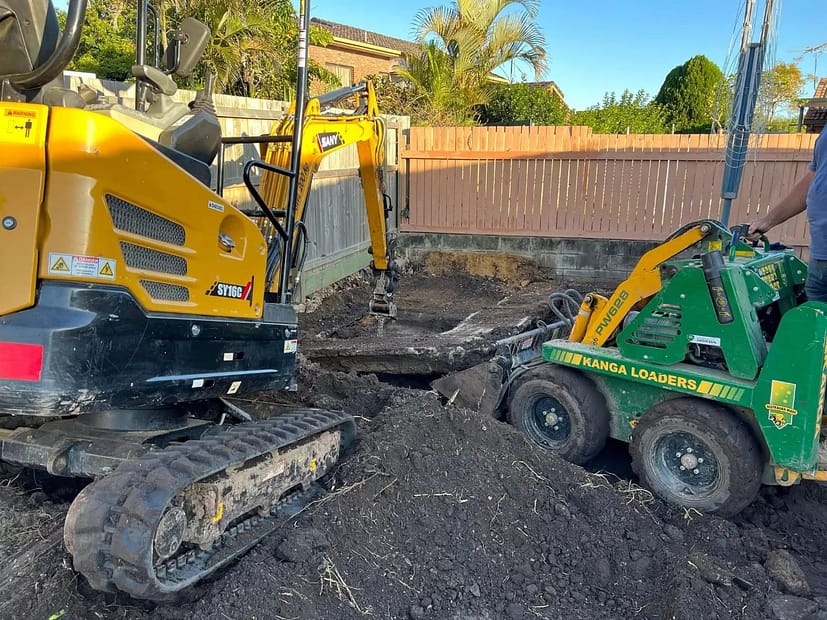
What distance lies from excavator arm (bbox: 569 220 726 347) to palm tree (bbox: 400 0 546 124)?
1237 cm

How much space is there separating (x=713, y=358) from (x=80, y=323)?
11.5ft

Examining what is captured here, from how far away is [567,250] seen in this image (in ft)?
37.1

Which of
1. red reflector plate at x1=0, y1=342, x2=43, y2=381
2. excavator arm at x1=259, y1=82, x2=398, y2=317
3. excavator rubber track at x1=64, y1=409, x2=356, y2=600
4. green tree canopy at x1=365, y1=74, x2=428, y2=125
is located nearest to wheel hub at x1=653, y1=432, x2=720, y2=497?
excavator rubber track at x1=64, y1=409, x2=356, y2=600

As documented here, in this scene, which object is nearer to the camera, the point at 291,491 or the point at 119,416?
the point at 119,416

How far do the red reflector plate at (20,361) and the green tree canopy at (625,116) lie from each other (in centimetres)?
1908

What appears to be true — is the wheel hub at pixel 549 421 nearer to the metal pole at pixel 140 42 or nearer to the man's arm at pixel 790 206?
the man's arm at pixel 790 206

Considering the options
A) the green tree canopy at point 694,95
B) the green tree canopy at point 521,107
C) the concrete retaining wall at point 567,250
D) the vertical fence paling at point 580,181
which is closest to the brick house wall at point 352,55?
the green tree canopy at point 521,107

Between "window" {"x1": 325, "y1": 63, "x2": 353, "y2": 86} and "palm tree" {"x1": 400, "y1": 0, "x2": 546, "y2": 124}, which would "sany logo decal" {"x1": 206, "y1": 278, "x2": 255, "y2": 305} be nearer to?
"palm tree" {"x1": 400, "y1": 0, "x2": 546, "y2": 124}

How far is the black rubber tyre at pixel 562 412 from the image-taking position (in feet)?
15.2

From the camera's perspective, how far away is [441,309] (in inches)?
344

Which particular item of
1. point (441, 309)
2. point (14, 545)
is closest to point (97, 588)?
point (14, 545)

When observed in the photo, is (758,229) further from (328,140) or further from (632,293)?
(328,140)

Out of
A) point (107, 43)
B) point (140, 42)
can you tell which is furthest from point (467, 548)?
point (107, 43)

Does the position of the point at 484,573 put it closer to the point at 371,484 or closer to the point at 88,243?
the point at 371,484
